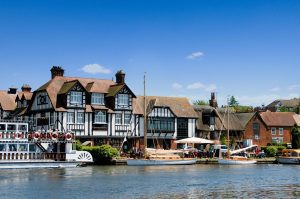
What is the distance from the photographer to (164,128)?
3339 inches

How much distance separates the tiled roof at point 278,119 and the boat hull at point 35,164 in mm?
49807

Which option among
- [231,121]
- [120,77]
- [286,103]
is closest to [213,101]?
[231,121]

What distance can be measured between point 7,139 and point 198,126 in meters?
39.4

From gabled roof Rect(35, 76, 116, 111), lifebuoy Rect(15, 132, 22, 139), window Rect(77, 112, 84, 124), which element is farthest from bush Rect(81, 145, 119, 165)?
gabled roof Rect(35, 76, 116, 111)

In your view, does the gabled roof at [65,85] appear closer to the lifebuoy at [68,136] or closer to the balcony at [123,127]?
the balcony at [123,127]

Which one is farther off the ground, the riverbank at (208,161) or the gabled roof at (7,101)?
the gabled roof at (7,101)

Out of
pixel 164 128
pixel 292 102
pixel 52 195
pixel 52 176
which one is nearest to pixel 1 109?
pixel 164 128

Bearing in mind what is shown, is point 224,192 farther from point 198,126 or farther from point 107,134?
point 198,126

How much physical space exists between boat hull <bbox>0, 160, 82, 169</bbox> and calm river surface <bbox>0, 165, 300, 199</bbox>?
3449 mm

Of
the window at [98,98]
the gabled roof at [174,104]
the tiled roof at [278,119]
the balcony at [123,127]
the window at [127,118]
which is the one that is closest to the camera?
the window at [98,98]

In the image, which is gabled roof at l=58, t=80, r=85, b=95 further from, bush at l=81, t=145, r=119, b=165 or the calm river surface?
the calm river surface

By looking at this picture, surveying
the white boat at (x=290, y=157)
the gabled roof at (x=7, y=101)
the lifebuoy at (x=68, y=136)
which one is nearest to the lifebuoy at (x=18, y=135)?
the lifebuoy at (x=68, y=136)

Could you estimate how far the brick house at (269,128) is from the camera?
9906 centimetres

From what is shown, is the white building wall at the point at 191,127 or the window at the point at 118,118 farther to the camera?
the white building wall at the point at 191,127
